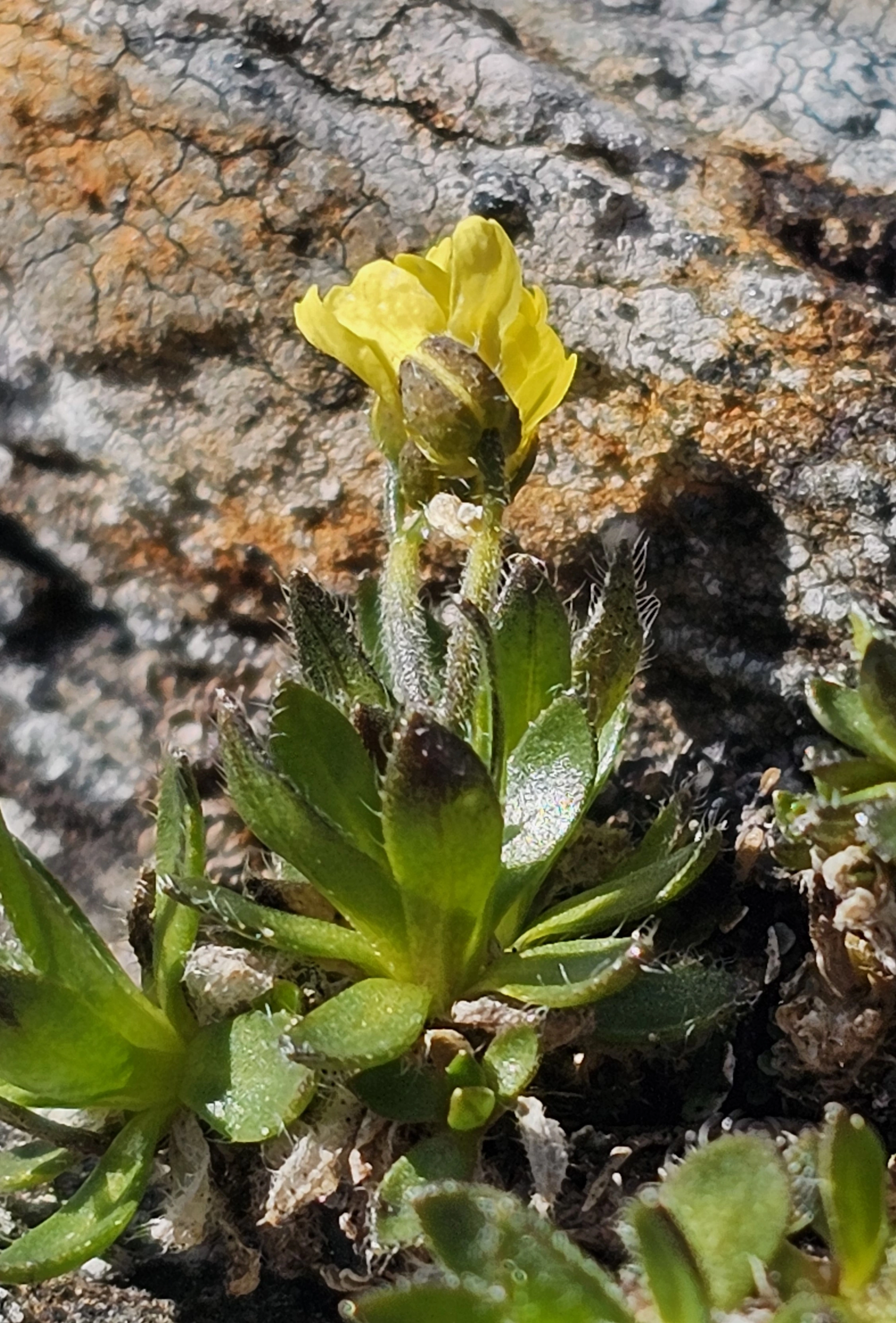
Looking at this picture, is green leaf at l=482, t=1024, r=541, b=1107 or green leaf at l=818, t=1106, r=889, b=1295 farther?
green leaf at l=482, t=1024, r=541, b=1107

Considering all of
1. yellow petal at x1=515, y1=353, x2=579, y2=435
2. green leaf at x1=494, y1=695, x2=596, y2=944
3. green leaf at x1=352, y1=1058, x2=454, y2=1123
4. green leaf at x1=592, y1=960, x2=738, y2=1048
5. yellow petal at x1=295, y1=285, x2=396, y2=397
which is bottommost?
green leaf at x1=352, y1=1058, x2=454, y2=1123

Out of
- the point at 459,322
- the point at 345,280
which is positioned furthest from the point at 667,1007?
the point at 345,280

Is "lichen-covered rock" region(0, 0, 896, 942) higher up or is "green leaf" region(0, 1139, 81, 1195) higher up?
"lichen-covered rock" region(0, 0, 896, 942)

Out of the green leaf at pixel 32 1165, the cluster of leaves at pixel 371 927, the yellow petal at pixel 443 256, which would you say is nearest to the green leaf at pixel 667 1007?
the cluster of leaves at pixel 371 927

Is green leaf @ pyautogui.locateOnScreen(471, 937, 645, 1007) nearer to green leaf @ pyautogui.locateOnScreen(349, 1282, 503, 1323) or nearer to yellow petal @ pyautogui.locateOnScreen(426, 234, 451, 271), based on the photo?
green leaf @ pyautogui.locateOnScreen(349, 1282, 503, 1323)

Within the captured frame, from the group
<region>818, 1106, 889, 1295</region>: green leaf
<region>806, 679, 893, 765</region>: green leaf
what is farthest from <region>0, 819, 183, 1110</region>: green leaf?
<region>806, 679, 893, 765</region>: green leaf

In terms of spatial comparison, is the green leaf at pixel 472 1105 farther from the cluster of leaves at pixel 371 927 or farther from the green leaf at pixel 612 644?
the green leaf at pixel 612 644

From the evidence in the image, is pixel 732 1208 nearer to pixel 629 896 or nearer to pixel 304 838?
pixel 629 896
